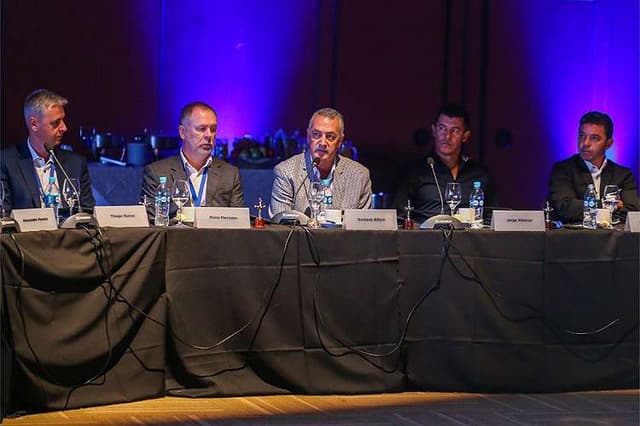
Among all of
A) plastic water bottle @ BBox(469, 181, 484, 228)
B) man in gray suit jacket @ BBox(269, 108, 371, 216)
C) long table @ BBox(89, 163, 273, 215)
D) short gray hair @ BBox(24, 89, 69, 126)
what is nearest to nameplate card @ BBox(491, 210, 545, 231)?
plastic water bottle @ BBox(469, 181, 484, 228)

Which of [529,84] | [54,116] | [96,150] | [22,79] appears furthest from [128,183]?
[529,84]

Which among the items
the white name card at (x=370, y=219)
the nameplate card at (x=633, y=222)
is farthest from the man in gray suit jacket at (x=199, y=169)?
the nameplate card at (x=633, y=222)

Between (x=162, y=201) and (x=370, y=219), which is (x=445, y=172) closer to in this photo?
(x=370, y=219)

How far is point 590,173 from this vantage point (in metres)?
5.55

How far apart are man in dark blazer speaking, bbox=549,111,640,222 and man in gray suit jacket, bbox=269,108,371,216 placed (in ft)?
3.21

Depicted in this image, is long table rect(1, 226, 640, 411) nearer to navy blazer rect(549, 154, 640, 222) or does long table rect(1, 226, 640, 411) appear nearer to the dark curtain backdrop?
navy blazer rect(549, 154, 640, 222)

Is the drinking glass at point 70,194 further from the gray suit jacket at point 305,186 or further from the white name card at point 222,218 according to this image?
the gray suit jacket at point 305,186

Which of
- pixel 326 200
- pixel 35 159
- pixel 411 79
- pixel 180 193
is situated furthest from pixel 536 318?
pixel 411 79

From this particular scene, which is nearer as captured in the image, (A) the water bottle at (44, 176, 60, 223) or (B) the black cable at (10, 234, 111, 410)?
(B) the black cable at (10, 234, 111, 410)

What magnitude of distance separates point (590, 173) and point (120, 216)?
101 inches

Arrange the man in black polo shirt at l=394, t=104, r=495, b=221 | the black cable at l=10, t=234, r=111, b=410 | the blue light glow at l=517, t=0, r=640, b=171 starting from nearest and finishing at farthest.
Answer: the black cable at l=10, t=234, r=111, b=410
the man in black polo shirt at l=394, t=104, r=495, b=221
the blue light glow at l=517, t=0, r=640, b=171

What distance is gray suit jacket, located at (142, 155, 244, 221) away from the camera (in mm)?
4895

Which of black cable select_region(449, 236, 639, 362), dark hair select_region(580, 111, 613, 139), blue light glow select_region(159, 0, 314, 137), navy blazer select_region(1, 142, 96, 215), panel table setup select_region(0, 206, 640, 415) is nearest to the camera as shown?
panel table setup select_region(0, 206, 640, 415)

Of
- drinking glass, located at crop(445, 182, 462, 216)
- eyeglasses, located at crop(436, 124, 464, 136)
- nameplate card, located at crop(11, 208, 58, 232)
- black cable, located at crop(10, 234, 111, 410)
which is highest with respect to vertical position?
eyeglasses, located at crop(436, 124, 464, 136)
